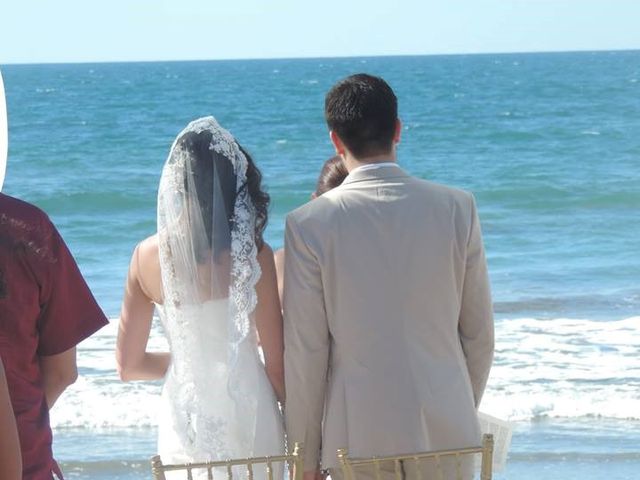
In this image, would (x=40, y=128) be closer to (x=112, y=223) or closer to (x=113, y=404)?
(x=112, y=223)

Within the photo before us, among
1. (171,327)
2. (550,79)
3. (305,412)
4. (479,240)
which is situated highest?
(479,240)

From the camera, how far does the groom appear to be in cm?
271

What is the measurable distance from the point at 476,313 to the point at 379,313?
10.0 inches

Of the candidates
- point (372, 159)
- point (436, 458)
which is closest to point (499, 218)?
point (372, 159)

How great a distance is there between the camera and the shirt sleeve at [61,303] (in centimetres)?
212

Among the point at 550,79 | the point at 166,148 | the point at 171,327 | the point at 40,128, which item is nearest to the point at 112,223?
the point at 166,148

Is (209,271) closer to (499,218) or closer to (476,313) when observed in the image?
(476,313)

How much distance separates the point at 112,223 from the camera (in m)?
15.2

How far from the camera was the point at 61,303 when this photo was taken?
217cm

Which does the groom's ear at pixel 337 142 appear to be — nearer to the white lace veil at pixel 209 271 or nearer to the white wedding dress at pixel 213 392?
the white lace veil at pixel 209 271

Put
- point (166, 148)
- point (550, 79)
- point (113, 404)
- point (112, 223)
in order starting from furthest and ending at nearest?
point (550, 79) → point (166, 148) → point (112, 223) → point (113, 404)

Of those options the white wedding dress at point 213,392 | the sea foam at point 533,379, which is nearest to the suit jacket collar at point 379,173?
the white wedding dress at point 213,392

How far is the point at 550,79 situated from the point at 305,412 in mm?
53892

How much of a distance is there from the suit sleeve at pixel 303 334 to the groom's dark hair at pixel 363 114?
0.24 metres
